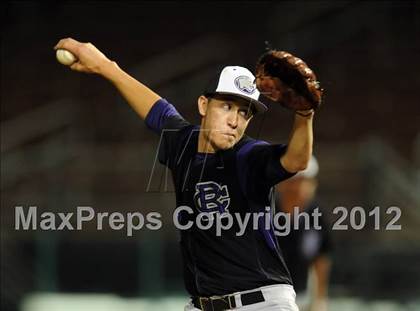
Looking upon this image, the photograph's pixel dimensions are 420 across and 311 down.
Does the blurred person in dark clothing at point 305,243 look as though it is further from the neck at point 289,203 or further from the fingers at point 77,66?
the fingers at point 77,66

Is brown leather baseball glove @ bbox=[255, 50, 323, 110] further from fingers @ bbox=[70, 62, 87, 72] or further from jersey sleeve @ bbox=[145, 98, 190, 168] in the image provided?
fingers @ bbox=[70, 62, 87, 72]

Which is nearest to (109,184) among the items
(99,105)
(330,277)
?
(99,105)

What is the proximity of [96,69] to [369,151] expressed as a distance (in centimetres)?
577

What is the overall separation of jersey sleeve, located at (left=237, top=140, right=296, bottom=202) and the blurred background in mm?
4909

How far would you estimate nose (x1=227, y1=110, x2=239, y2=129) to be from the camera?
400 cm

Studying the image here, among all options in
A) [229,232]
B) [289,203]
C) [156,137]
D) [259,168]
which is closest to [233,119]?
[259,168]

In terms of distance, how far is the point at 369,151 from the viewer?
388 inches

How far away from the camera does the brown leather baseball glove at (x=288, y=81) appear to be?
3.49m

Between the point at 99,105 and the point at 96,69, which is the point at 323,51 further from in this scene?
the point at 96,69

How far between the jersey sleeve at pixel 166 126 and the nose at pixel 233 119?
1.16 feet

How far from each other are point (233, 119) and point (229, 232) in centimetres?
47

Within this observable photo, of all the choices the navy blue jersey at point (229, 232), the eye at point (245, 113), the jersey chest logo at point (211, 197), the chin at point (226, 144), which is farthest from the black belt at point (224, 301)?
the eye at point (245, 113)

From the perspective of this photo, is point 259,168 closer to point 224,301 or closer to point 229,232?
point 229,232

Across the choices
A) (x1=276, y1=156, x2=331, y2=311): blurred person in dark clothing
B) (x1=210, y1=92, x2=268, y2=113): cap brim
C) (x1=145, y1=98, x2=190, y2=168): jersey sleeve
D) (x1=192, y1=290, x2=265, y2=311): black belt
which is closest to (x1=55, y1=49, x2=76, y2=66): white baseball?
(x1=145, y1=98, x2=190, y2=168): jersey sleeve
